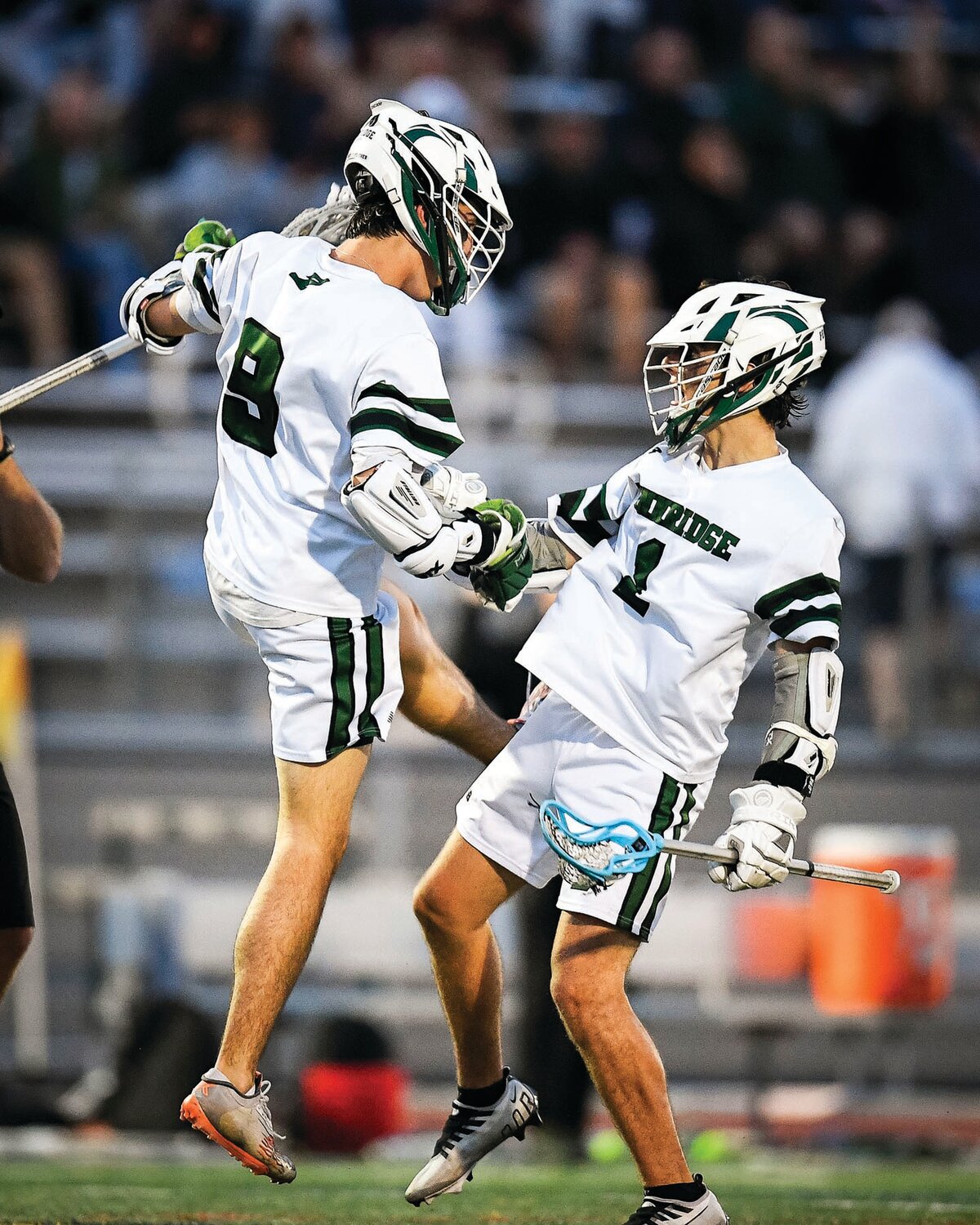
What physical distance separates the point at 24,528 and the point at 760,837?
191 centimetres

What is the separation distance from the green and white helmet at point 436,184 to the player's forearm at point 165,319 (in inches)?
23.2

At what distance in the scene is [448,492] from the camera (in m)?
4.70

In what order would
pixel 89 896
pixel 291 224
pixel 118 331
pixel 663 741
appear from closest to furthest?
pixel 663 741, pixel 291 224, pixel 89 896, pixel 118 331

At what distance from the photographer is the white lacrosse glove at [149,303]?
5.25m

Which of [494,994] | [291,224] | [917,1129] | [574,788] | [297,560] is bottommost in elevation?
[917,1129]

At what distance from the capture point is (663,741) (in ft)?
15.5

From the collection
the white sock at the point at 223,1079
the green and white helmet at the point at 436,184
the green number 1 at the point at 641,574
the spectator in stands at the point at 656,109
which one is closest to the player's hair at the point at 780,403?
the green number 1 at the point at 641,574

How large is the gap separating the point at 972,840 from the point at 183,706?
436 centimetres

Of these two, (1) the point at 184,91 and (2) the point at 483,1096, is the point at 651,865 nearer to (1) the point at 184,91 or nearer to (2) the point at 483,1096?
(2) the point at 483,1096

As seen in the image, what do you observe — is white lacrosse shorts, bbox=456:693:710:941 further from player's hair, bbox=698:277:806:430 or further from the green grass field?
the green grass field

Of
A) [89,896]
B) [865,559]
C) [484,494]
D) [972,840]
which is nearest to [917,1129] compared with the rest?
[972,840]

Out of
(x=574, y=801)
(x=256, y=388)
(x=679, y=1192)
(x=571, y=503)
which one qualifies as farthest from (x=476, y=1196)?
(x=256, y=388)

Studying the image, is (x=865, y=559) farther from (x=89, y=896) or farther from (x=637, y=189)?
(x=89, y=896)

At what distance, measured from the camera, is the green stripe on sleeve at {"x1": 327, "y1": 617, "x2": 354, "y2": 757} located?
4.80 meters
